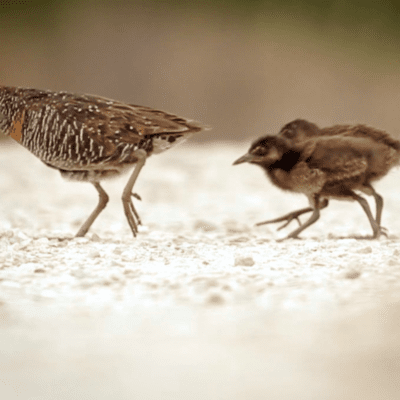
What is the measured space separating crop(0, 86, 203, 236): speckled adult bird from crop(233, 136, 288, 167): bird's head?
0.37 m

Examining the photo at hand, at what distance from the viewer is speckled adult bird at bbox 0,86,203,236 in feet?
13.4

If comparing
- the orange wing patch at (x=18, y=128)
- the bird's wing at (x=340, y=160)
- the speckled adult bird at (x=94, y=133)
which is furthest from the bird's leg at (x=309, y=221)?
the orange wing patch at (x=18, y=128)

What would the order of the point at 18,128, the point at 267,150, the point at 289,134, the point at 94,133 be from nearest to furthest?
the point at 94,133
the point at 267,150
the point at 18,128
the point at 289,134

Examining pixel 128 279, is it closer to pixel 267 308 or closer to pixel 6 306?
pixel 6 306

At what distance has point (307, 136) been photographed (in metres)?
4.55

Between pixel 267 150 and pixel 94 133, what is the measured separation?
1078 mm

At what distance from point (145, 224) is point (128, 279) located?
2185 millimetres

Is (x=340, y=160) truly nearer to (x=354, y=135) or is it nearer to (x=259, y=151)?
(x=354, y=135)

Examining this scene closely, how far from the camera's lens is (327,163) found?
162 inches

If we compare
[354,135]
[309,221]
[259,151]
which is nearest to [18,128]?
[259,151]

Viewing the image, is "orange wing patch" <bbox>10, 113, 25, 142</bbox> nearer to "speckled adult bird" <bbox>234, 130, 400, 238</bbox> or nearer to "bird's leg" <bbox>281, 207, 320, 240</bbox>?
"speckled adult bird" <bbox>234, 130, 400, 238</bbox>

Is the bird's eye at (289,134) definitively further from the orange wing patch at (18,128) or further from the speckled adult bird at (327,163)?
the orange wing patch at (18,128)

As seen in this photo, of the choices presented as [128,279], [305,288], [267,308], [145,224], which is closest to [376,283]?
[305,288]

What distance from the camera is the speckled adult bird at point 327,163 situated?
13.5 feet
